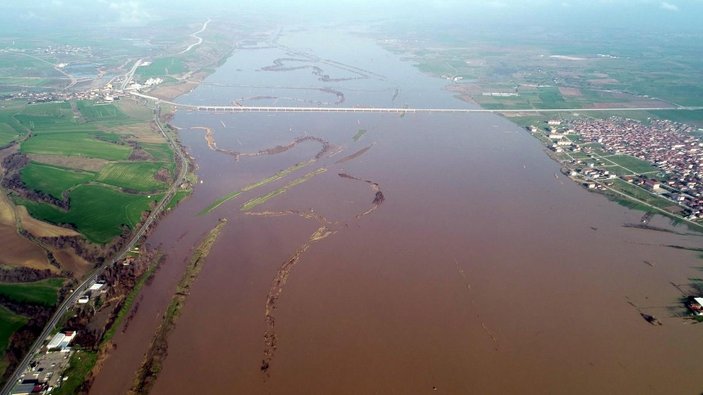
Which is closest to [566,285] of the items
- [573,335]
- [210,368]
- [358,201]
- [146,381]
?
[573,335]

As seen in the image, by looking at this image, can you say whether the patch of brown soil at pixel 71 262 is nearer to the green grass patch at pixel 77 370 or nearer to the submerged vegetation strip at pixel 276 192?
the green grass patch at pixel 77 370

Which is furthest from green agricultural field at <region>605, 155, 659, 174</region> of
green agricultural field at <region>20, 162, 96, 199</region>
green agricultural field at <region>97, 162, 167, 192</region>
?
green agricultural field at <region>20, 162, 96, 199</region>

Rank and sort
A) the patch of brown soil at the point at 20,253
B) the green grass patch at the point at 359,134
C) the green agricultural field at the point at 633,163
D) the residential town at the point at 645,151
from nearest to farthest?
the patch of brown soil at the point at 20,253, the residential town at the point at 645,151, the green agricultural field at the point at 633,163, the green grass patch at the point at 359,134

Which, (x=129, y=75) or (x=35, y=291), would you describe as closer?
(x=35, y=291)

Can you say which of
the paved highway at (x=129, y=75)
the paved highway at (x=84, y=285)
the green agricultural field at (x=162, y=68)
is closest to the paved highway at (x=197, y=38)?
the green agricultural field at (x=162, y=68)

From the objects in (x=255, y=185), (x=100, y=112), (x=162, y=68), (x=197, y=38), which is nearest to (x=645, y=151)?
(x=255, y=185)

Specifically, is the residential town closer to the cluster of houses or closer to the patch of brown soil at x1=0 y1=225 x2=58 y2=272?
the cluster of houses

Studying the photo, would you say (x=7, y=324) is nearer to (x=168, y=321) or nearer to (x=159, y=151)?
(x=168, y=321)
